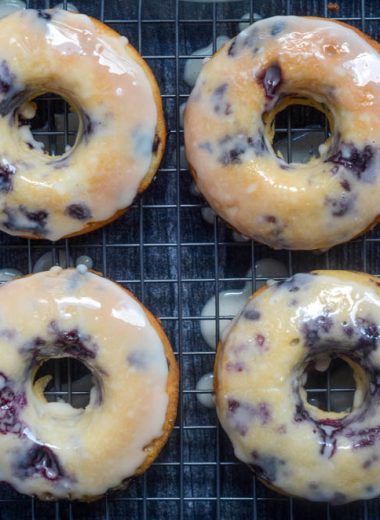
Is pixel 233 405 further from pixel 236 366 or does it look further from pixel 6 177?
pixel 6 177

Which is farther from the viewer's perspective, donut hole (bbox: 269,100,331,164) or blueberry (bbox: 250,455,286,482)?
donut hole (bbox: 269,100,331,164)

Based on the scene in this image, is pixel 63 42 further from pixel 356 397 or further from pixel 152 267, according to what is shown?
pixel 356 397

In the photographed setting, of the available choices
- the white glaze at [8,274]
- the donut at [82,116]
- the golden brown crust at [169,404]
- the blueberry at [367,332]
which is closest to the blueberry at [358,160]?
the blueberry at [367,332]

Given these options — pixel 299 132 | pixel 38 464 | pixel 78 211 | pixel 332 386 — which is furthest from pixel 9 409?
pixel 299 132

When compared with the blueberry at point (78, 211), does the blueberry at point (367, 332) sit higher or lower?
lower

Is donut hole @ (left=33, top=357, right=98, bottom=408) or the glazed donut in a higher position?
the glazed donut

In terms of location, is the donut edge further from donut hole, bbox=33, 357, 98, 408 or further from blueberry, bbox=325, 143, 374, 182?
blueberry, bbox=325, 143, 374, 182

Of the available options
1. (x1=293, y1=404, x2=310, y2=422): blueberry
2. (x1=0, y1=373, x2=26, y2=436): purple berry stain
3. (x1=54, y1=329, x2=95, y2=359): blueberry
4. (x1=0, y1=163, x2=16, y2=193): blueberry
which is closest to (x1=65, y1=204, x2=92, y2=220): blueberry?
(x1=0, y1=163, x2=16, y2=193): blueberry

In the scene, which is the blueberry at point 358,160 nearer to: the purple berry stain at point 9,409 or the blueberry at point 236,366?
the blueberry at point 236,366
